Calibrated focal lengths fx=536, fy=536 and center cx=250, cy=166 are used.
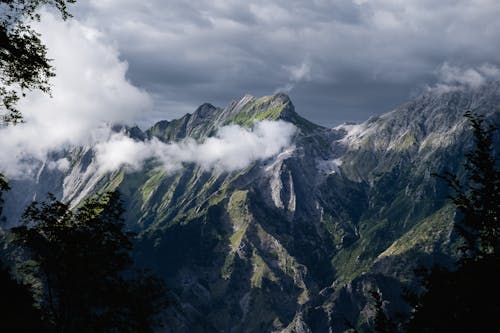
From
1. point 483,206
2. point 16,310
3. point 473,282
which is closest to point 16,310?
point 16,310

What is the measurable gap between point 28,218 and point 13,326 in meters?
12.0

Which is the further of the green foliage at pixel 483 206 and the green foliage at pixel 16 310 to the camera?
the green foliage at pixel 16 310

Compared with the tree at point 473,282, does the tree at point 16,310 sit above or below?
above

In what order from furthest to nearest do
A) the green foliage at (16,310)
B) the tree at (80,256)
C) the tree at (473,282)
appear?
the green foliage at (16,310) → the tree at (80,256) → the tree at (473,282)

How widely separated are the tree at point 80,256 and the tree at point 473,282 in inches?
1232

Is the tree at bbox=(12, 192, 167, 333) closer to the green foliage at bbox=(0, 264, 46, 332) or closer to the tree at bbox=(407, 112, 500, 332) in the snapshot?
the green foliage at bbox=(0, 264, 46, 332)

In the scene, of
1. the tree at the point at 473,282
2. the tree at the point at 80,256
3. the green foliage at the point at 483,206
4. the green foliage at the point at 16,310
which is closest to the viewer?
the tree at the point at 473,282

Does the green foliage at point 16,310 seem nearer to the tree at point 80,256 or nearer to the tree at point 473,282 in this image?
the tree at point 80,256

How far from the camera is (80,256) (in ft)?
182

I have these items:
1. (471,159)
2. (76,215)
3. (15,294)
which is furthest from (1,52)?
(15,294)

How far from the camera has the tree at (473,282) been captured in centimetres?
3991

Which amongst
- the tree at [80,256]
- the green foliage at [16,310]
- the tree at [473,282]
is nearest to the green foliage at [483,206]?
the tree at [473,282]

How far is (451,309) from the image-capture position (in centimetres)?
4188

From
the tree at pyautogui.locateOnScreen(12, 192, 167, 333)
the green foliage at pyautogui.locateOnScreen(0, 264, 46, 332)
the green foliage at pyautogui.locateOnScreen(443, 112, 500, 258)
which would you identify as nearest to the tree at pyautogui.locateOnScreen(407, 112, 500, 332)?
the green foliage at pyautogui.locateOnScreen(443, 112, 500, 258)
